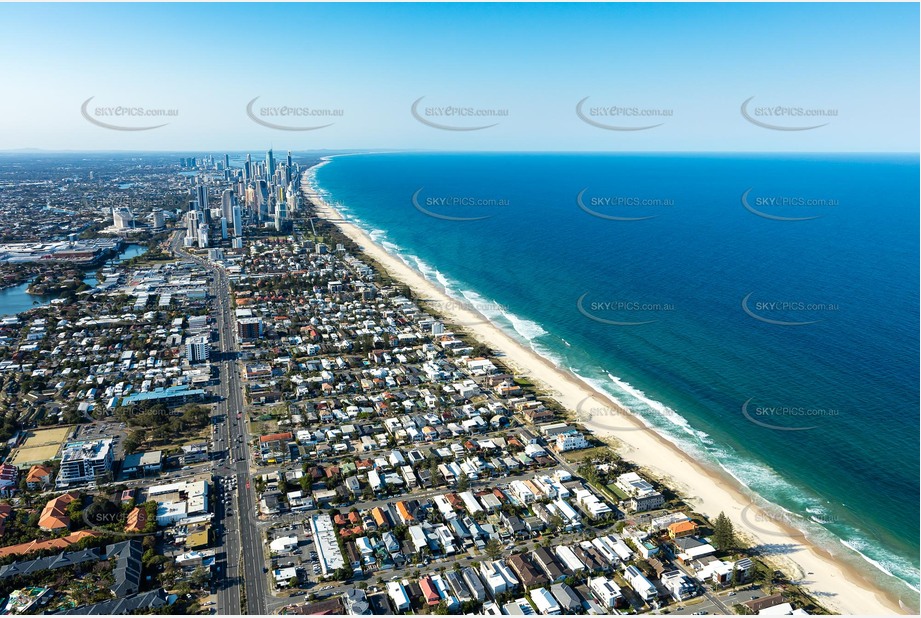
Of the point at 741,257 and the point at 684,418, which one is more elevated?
the point at 741,257

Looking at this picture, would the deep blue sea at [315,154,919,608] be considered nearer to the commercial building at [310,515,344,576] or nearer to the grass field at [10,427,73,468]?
the commercial building at [310,515,344,576]

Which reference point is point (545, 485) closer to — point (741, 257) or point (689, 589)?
point (689, 589)

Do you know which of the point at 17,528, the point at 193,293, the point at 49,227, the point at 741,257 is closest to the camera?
the point at 17,528

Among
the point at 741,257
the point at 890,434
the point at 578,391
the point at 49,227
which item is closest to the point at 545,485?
the point at 578,391

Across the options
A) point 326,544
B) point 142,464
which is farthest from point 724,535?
point 142,464

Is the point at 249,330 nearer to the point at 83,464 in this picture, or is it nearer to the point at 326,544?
the point at 83,464
